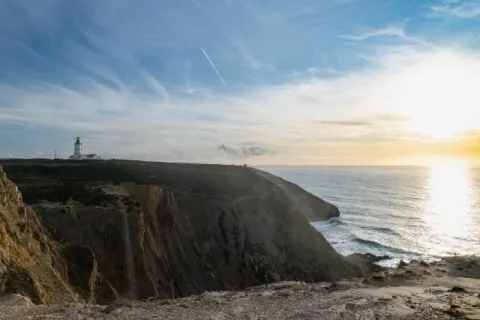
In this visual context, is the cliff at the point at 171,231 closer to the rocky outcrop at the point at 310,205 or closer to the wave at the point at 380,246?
the wave at the point at 380,246

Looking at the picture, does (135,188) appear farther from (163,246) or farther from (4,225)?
(4,225)

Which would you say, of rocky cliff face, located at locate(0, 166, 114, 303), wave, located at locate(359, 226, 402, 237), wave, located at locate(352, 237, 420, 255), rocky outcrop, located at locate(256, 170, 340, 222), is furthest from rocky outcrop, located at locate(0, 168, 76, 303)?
rocky outcrop, located at locate(256, 170, 340, 222)

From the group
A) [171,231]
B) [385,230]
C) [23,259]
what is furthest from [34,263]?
[385,230]

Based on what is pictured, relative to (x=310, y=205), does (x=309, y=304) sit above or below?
above

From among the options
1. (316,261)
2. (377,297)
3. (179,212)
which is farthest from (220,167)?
(377,297)

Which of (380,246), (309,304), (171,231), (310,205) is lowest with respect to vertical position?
(380,246)

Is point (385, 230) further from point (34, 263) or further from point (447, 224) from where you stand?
point (34, 263)

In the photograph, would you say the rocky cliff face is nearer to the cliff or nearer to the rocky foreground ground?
the cliff
